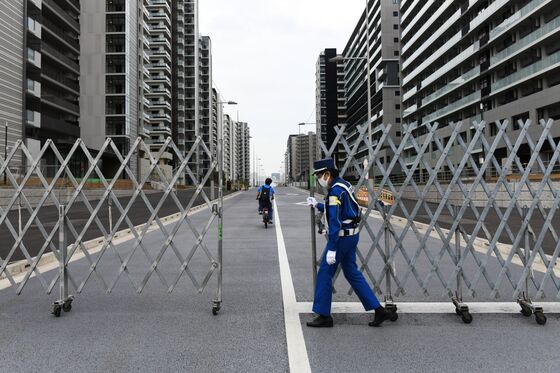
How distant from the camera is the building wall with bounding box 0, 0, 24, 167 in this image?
36469 millimetres

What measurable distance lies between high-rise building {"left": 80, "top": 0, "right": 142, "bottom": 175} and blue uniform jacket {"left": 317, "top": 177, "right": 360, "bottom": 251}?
58.8 metres

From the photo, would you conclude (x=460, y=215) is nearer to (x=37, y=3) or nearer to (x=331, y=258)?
Answer: (x=331, y=258)

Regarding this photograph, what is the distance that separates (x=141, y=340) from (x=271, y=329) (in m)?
1.29

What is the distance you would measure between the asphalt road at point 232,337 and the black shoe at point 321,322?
0.10 meters

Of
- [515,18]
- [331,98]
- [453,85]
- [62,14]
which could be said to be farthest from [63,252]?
[331,98]

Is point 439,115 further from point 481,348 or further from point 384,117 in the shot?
point 481,348

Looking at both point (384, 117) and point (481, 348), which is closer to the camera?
point (481, 348)

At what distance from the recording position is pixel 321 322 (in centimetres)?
436

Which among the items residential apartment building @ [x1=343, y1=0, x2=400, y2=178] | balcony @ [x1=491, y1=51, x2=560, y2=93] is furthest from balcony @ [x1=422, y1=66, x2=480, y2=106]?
residential apartment building @ [x1=343, y1=0, x2=400, y2=178]

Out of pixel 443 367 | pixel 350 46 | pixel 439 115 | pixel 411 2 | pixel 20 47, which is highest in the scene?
pixel 350 46

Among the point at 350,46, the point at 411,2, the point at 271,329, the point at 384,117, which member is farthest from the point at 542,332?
the point at 350,46

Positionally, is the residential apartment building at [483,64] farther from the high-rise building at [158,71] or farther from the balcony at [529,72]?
the high-rise building at [158,71]

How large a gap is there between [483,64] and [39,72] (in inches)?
1875

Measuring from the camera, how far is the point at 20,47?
39438mm
